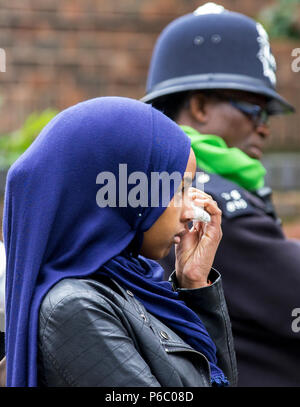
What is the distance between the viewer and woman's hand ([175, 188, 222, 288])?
1949 mm

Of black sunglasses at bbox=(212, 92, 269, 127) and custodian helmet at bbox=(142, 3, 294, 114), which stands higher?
custodian helmet at bbox=(142, 3, 294, 114)

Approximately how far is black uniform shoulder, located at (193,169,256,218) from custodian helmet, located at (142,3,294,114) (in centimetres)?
49

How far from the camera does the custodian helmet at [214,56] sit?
2.99m

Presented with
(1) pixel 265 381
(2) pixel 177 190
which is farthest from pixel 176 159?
(1) pixel 265 381

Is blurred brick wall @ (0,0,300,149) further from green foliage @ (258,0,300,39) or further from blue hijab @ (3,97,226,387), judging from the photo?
blue hijab @ (3,97,226,387)

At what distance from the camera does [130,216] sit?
1.72 metres

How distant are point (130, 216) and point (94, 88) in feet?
19.3

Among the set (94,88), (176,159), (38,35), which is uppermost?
(176,159)

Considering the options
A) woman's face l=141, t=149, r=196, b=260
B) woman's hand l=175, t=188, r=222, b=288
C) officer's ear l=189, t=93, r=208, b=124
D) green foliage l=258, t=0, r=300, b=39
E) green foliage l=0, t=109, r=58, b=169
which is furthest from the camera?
green foliage l=258, t=0, r=300, b=39

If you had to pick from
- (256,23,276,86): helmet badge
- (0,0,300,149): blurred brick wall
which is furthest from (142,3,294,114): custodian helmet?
(0,0,300,149): blurred brick wall

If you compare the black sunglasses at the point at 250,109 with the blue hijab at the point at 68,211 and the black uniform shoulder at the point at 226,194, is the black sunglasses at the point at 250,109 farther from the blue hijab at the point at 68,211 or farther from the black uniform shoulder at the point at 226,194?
the blue hijab at the point at 68,211

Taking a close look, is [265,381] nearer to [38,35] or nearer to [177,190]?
[177,190]

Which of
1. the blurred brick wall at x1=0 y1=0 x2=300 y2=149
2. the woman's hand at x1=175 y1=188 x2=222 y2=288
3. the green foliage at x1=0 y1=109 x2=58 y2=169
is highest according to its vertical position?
the woman's hand at x1=175 y1=188 x2=222 y2=288

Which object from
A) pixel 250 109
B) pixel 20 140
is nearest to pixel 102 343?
pixel 250 109
